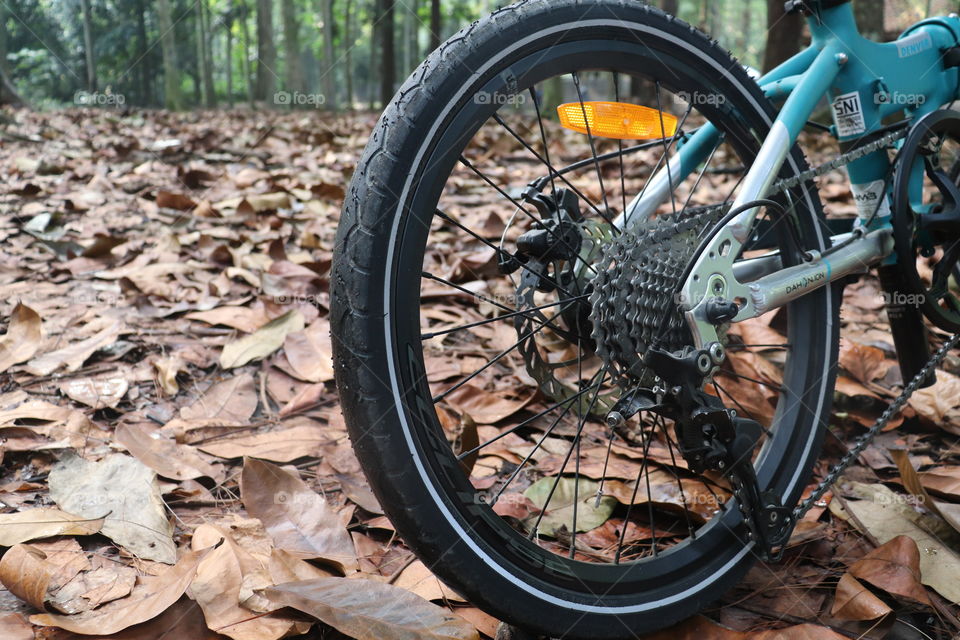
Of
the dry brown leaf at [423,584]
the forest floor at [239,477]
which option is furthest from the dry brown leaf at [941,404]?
the dry brown leaf at [423,584]

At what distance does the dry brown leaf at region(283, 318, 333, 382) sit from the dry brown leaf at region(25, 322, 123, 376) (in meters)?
0.54

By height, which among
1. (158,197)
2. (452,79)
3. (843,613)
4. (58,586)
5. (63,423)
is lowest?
(843,613)

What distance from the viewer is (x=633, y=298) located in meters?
1.37

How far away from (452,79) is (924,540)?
1.38 metres

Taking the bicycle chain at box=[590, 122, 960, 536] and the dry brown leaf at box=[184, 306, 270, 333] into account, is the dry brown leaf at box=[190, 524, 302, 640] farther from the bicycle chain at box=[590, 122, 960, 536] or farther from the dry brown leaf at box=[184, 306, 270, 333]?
the dry brown leaf at box=[184, 306, 270, 333]

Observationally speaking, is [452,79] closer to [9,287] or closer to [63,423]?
[63,423]

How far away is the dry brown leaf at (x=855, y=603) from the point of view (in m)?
1.39

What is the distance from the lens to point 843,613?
56.4 inches

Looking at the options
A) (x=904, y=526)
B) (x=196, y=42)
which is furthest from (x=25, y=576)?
(x=196, y=42)

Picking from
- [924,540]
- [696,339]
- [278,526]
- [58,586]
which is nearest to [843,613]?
[924,540]

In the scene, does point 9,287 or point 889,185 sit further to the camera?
point 9,287

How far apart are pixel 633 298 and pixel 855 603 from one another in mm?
713

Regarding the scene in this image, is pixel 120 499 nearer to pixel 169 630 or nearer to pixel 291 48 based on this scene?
pixel 169 630

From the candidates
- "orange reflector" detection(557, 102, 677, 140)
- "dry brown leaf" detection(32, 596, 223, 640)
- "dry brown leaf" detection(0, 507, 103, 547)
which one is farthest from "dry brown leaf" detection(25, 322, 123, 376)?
"orange reflector" detection(557, 102, 677, 140)
